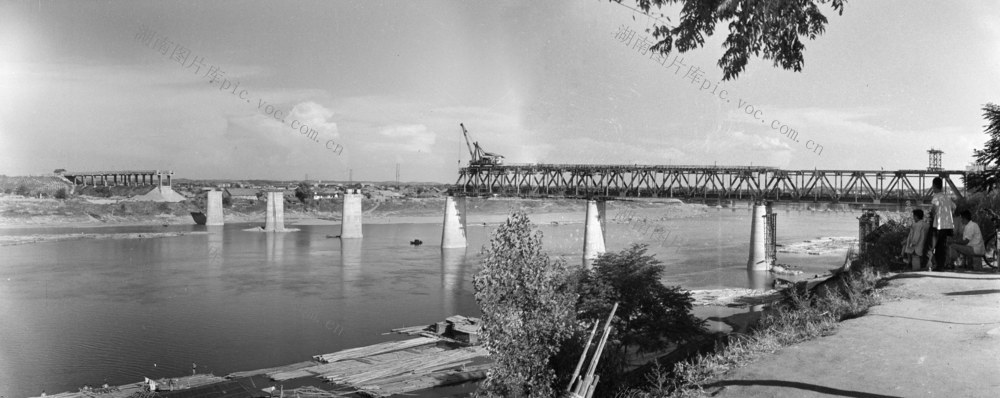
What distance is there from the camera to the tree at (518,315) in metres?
15.4

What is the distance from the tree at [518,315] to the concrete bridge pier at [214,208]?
135 metres

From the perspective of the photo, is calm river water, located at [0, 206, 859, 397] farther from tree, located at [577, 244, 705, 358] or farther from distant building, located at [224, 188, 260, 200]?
distant building, located at [224, 188, 260, 200]

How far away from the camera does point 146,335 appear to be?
37.1 metres

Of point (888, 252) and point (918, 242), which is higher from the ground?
point (918, 242)

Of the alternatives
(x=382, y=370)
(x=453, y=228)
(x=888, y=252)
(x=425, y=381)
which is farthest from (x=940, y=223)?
(x=453, y=228)

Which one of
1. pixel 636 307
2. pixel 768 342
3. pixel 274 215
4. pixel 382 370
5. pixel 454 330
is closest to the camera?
pixel 768 342

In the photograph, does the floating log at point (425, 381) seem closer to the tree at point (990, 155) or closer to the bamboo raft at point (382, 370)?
the bamboo raft at point (382, 370)

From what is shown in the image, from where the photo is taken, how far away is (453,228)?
91.1m

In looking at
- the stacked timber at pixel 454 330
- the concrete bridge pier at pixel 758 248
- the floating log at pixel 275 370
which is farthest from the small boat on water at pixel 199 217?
the floating log at pixel 275 370

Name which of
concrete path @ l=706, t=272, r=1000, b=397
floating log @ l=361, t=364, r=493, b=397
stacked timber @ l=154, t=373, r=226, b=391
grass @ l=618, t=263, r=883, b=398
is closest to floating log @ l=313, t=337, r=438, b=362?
floating log @ l=361, t=364, r=493, b=397

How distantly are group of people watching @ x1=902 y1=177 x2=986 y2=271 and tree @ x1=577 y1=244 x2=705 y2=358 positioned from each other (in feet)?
29.8

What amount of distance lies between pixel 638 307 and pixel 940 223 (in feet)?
36.6

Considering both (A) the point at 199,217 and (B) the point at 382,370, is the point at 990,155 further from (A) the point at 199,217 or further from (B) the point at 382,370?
→ (A) the point at 199,217

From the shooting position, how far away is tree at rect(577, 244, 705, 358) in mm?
23797
